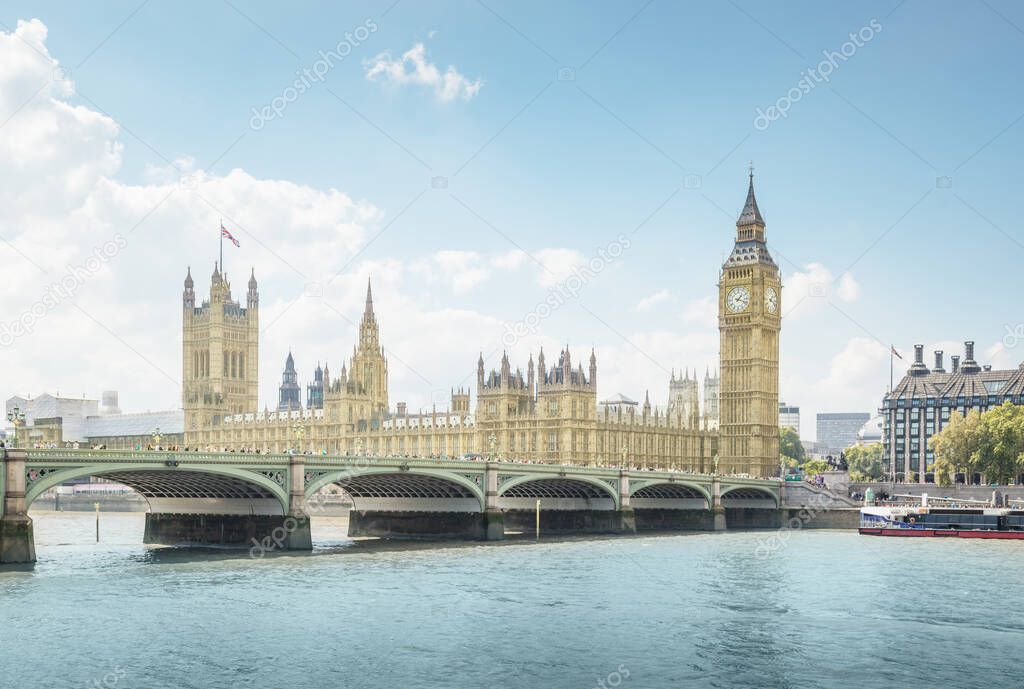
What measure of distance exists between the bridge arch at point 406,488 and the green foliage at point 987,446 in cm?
6195

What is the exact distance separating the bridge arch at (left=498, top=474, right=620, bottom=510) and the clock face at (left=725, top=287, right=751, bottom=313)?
2078 inches

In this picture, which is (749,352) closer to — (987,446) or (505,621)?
(987,446)

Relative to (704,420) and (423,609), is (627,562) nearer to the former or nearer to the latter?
(423,609)

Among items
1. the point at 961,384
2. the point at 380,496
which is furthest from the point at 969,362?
the point at 380,496

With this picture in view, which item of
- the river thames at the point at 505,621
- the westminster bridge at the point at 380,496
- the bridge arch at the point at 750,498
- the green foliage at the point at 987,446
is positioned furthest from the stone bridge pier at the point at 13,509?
the green foliage at the point at 987,446

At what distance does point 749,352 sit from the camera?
5728 inches

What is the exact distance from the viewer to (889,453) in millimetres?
181875

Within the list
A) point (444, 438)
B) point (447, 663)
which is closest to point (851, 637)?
point (447, 663)

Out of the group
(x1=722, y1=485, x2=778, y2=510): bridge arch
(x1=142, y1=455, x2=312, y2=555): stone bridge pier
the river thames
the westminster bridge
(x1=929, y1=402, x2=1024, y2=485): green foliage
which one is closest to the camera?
the river thames

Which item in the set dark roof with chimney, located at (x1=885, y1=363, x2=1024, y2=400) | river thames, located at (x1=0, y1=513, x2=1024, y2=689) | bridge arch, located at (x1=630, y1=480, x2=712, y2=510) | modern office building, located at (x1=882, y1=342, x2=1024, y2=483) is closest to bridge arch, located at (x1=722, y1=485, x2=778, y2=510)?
bridge arch, located at (x1=630, y1=480, x2=712, y2=510)

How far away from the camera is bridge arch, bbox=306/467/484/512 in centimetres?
7462

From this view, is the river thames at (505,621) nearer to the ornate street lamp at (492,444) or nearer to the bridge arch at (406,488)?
the bridge arch at (406,488)

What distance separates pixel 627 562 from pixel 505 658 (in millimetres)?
30761

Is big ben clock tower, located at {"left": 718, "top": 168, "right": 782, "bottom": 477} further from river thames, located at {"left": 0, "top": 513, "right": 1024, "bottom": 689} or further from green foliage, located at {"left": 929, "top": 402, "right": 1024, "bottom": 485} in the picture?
river thames, located at {"left": 0, "top": 513, "right": 1024, "bottom": 689}
